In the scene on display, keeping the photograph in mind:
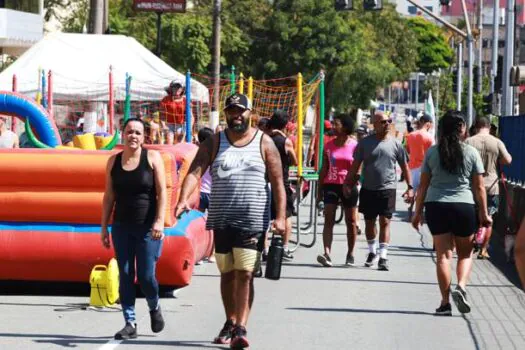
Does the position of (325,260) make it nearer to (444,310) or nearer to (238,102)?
(444,310)

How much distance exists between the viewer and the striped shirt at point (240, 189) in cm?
966

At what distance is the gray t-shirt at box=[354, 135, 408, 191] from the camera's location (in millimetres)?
15469

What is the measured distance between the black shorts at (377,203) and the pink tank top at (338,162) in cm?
58

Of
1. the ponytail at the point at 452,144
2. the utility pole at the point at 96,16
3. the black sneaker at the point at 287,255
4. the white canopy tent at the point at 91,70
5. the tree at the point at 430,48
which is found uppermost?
the tree at the point at 430,48

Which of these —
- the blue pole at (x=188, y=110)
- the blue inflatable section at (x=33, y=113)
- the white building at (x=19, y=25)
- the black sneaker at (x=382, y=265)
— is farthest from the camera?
the white building at (x=19, y=25)

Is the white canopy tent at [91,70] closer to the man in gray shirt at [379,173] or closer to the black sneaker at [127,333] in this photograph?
the man in gray shirt at [379,173]

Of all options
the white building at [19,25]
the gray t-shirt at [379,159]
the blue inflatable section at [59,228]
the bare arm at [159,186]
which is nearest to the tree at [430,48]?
the white building at [19,25]

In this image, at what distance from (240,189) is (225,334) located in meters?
1.10

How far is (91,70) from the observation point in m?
26.2

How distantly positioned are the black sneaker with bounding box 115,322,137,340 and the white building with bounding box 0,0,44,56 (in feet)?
110

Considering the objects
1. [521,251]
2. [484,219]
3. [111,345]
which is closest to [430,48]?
[484,219]

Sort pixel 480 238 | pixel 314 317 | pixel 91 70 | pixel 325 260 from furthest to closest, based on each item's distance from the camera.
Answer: pixel 91 70 < pixel 480 238 < pixel 325 260 < pixel 314 317

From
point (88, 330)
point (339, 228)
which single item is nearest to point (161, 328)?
point (88, 330)

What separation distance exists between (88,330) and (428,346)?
8.69ft
